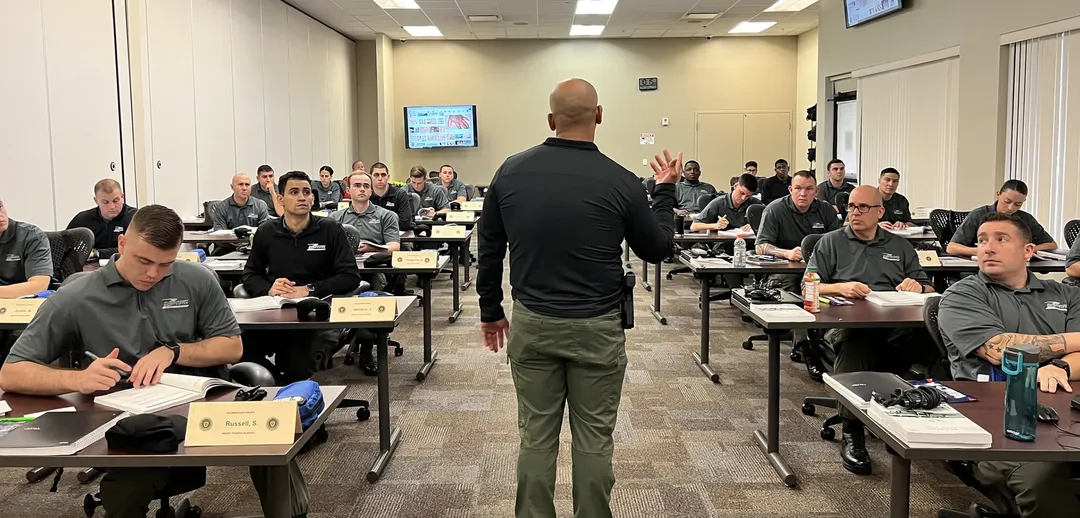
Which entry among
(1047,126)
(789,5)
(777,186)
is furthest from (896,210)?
(789,5)

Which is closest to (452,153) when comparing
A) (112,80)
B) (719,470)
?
(112,80)

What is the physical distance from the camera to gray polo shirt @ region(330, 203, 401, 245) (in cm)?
636

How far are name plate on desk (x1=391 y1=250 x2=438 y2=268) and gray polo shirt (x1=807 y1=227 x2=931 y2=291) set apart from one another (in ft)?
7.39

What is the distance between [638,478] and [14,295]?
3.63m

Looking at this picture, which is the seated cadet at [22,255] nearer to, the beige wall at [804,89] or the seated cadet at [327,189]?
the seated cadet at [327,189]

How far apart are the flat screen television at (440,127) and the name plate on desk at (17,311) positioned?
11.5 metres

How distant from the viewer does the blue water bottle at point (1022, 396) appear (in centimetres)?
190

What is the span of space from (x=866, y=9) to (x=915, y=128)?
165 cm

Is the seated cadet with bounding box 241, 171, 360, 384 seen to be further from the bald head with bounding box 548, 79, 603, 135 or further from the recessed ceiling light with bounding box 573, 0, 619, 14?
the recessed ceiling light with bounding box 573, 0, 619, 14

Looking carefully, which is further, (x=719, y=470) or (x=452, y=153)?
(x=452, y=153)

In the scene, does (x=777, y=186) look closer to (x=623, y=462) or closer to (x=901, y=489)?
(x=623, y=462)

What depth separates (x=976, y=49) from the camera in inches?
288

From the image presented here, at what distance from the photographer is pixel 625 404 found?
174 inches

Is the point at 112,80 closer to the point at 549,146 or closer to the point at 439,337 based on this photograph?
the point at 439,337
